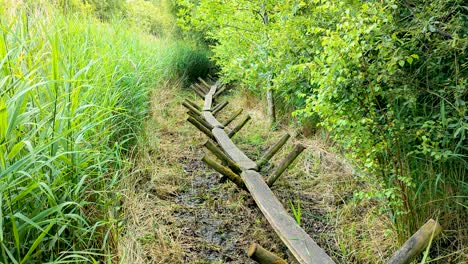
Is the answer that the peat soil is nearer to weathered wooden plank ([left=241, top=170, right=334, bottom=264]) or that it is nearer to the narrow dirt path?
the narrow dirt path

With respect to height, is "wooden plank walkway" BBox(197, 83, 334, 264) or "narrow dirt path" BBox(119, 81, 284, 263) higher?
"wooden plank walkway" BBox(197, 83, 334, 264)

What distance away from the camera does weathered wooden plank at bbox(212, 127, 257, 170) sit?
10.7ft

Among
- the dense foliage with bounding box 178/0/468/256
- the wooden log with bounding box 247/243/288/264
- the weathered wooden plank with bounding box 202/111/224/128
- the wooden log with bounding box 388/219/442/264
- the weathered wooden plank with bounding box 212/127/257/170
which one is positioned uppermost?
the dense foliage with bounding box 178/0/468/256

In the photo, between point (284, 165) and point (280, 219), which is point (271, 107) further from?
point (280, 219)

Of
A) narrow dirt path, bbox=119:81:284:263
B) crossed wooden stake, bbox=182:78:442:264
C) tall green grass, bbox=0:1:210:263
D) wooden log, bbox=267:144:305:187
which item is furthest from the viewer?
wooden log, bbox=267:144:305:187

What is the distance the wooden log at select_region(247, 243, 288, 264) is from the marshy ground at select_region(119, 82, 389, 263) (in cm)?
64

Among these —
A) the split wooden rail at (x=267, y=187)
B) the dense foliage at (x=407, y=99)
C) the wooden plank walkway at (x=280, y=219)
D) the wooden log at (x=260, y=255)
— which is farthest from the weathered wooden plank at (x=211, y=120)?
the wooden log at (x=260, y=255)

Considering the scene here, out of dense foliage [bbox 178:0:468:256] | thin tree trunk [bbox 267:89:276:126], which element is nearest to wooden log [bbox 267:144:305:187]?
dense foliage [bbox 178:0:468:256]

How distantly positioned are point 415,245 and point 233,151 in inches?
87.6

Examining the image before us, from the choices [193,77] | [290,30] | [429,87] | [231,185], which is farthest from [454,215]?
[193,77]

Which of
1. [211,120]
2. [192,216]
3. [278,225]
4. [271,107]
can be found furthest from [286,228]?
[271,107]

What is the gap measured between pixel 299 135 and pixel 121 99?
8.25 ft

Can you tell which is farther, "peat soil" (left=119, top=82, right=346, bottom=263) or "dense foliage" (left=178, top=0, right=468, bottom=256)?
"peat soil" (left=119, top=82, right=346, bottom=263)

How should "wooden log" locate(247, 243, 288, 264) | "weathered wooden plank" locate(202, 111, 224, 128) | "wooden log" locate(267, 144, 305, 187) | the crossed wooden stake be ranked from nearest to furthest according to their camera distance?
"wooden log" locate(247, 243, 288, 264), the crossed wooden stake, "wooden log" locate(267, 144, 305, 187), "weathered wooden plank" locate(202, 111, 224, 128)
